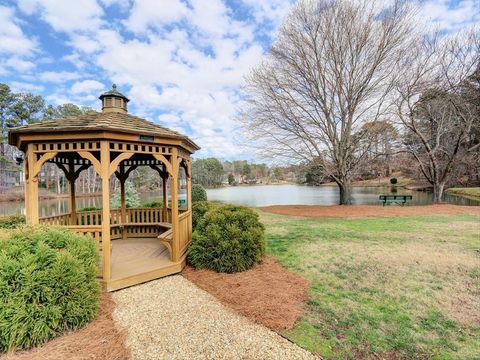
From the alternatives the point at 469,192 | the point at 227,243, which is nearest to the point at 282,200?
the point at 469,192

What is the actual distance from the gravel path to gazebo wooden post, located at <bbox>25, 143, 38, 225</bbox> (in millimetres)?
2311

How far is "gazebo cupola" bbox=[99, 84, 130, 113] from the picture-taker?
5918 mm

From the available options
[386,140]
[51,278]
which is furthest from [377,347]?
[386,140]

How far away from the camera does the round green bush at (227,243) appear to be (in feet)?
16.5

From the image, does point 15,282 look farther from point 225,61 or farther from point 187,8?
point 225,61

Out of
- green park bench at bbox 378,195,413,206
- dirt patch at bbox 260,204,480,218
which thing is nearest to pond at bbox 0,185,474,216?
green park bench at bbox 378,195,413,206

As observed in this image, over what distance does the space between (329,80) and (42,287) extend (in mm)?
15550

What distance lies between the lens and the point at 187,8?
8.77 metres

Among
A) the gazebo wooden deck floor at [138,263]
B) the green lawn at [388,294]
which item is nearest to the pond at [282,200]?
the green lawn at [388,294]

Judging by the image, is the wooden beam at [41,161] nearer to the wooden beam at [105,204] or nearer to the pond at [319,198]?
the wooden beam at [105,204]

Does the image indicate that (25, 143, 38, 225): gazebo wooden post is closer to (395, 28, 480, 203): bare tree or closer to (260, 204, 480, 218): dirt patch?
(260, 204, 480, 218): dirt patch

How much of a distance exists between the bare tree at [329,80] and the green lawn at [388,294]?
8.23m

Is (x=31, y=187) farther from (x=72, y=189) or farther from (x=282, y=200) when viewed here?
(x=282, y=200)

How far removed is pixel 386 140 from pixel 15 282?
56.8ft
